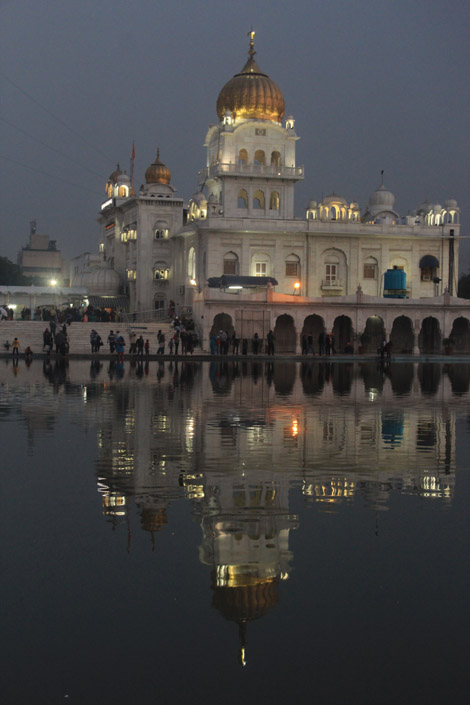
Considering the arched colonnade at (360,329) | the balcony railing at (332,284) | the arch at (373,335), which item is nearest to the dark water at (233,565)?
the arched colonnade at (360,329)

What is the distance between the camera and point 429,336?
49656 millimetres

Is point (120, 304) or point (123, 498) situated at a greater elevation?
point (120, 304)

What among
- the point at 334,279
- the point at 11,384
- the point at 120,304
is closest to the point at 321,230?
the point at 334,279

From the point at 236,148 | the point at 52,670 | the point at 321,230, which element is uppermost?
the point at 236,148

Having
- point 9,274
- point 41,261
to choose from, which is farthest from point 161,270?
point 41,261

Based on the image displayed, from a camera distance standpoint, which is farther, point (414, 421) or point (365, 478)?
point (414, 421)

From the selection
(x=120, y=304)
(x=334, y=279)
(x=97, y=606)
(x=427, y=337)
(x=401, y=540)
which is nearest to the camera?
(x=97, y=606)

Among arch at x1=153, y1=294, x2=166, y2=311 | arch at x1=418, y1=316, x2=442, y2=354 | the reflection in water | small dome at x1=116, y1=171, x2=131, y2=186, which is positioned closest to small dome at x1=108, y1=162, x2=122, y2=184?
small dome at x1=116, y1=171, x2=131, y2=186

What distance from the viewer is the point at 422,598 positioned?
5512 millimetres

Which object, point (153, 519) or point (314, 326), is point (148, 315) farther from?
point (153, 519)

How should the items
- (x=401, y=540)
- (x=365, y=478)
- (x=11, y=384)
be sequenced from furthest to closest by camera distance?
1. (x=11, y=384)
2. (x=365, y=478)
3. (x=401, y=540)

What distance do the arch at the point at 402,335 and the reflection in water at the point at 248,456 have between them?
28.6 metres

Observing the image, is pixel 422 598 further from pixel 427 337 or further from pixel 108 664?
pixel 427 337

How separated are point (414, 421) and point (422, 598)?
943 centimetres
